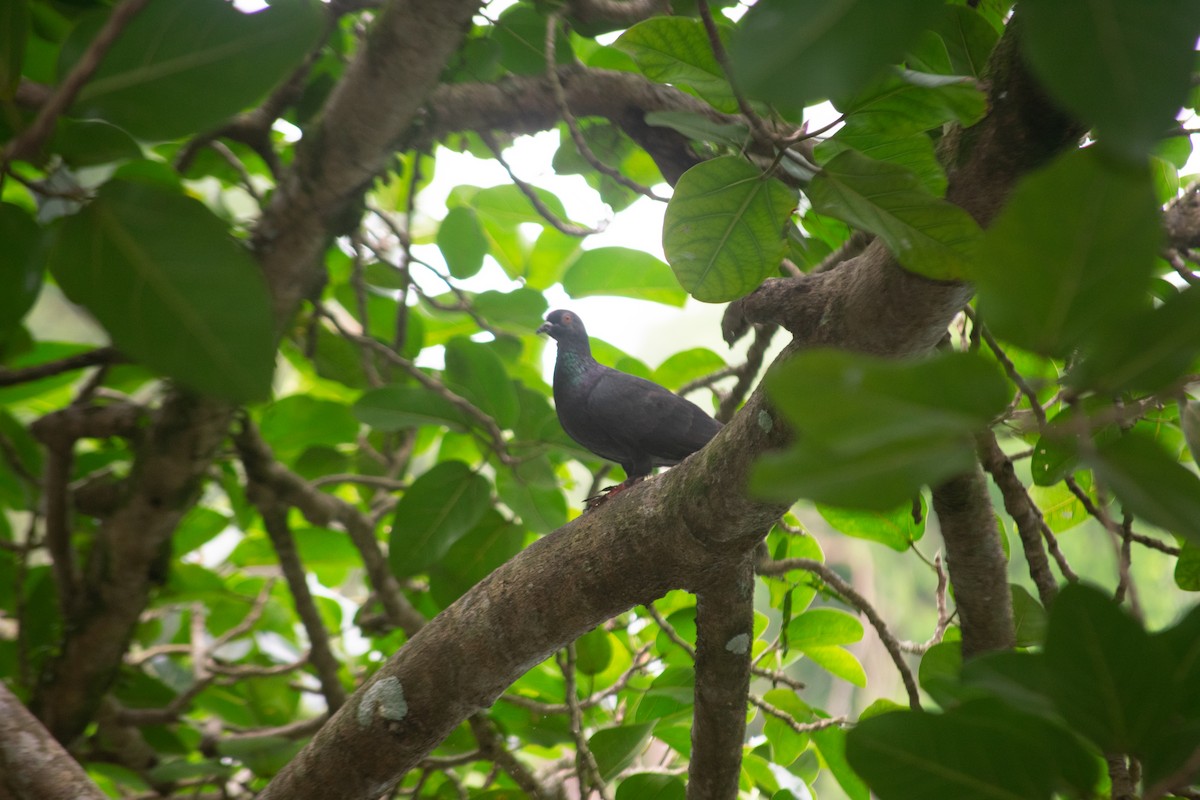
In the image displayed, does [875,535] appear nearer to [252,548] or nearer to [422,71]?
[422,71]

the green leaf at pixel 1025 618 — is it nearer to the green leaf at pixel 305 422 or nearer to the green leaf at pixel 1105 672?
the green leaf at pixel 1105 672

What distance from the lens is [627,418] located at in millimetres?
2148

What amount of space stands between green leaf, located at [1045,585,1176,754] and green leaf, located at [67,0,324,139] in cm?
71

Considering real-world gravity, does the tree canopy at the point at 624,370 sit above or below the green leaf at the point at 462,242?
below

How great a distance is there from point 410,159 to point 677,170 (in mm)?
1263

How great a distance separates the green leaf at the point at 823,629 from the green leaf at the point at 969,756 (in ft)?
3.88

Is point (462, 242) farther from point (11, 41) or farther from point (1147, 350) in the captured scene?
point (1147, 350)

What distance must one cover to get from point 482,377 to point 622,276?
0.57 metres

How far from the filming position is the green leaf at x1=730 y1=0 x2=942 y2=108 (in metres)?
0.48

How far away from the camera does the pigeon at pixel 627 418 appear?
2.06m

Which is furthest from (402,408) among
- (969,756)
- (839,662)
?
(969,756)

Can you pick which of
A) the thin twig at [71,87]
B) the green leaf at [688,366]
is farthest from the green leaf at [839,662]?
the thin twig at [71,87]

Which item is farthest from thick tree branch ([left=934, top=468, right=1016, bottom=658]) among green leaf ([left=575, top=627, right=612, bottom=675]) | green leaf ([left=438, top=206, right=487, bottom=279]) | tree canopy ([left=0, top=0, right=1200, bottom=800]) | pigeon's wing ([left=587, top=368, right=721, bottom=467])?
green leaf ([left=438, top=206, right=487, bottom=279])

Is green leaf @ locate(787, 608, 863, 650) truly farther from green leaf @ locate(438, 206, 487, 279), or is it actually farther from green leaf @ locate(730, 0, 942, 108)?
green leaf @ locate(730, 0, 942, 108)
